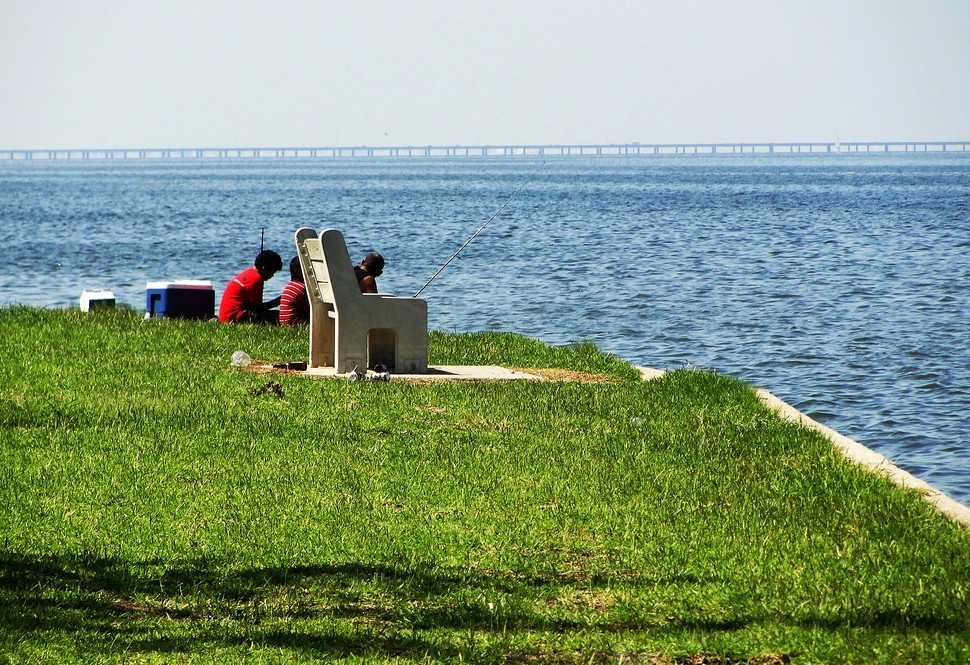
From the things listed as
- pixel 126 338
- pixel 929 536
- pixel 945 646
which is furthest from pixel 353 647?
pixel 126 338

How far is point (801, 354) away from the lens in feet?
62.1

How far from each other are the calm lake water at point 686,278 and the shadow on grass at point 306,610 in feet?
19.5

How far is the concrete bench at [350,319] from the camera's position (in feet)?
38.3

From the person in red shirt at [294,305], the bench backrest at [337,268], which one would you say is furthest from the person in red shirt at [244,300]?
the bench backrest at [337,268]

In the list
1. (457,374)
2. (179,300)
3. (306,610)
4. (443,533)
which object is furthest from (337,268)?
(306,610)

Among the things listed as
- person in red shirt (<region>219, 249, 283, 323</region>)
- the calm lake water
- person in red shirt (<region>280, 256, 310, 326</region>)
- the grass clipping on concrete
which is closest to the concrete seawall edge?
the grass clipping on concrete

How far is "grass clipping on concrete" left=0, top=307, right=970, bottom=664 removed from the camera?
5180 millimetres

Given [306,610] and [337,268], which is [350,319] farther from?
[306,610]

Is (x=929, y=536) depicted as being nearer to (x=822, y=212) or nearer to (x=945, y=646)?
(x=945, y=646)

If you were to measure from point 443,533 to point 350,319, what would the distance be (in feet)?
17.7

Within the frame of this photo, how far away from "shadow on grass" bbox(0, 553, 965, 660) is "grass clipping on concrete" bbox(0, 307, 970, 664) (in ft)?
0.05

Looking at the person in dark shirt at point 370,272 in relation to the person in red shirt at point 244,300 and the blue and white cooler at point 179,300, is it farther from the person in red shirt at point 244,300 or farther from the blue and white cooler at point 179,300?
the blue and white cooler at point 179,300

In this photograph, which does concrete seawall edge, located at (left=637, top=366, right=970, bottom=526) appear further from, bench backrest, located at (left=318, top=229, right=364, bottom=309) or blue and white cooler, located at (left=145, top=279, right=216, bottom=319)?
blue and white cooler, located at (left=145, top=279, right=216, bottom=319)

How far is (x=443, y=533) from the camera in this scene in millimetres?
6676
